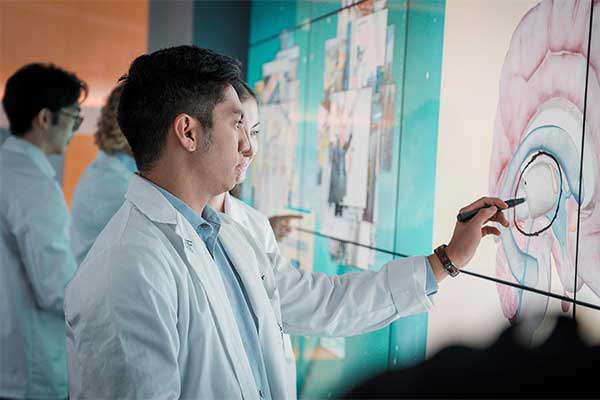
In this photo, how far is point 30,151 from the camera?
3037 millimetres

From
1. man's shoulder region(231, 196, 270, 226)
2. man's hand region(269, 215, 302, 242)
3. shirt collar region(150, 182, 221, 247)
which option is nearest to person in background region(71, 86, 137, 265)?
man's hand region(269, 215, 302, 242)

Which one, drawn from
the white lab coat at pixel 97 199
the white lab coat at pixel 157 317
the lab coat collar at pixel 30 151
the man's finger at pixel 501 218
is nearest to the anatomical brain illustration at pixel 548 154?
the man's finger at pixel 501 218

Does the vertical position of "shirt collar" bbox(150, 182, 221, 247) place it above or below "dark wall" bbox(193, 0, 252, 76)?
below

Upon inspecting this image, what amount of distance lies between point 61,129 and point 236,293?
69.8 inches

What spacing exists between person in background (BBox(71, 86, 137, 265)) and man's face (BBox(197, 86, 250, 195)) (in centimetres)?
139

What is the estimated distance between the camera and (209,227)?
1746mm

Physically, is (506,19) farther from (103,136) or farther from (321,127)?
(103,136)

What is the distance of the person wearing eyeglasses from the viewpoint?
290cm

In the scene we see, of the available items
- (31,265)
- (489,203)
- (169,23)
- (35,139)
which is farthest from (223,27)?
(489,203)

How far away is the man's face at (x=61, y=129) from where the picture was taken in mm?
3148

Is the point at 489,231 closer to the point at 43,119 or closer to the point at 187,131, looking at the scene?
the point at 187,131

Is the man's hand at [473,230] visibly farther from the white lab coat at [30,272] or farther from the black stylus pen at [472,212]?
the white lab coat at [30,272]

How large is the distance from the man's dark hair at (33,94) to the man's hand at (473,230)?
205 centimetres

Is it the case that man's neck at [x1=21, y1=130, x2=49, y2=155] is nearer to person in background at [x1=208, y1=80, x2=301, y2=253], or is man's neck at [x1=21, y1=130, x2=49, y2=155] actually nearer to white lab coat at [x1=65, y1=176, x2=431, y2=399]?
person in background at [x1=208, y1=80, x2=301, y2=253]
